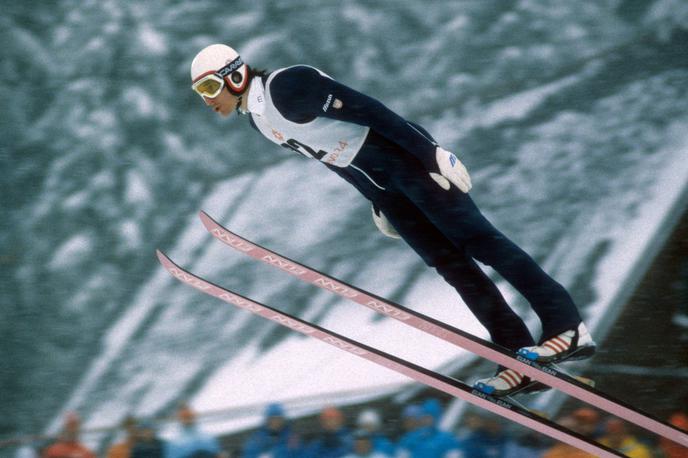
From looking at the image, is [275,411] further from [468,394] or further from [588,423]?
[588,423]

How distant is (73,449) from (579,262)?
3.01 m

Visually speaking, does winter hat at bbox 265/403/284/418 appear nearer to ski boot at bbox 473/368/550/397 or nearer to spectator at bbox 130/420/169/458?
spectator at bbox 130/420/169/458

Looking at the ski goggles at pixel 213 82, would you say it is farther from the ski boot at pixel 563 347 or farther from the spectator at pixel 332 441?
the spectator at pixel 332 441

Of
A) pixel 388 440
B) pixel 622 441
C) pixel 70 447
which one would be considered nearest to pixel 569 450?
pixel 622 441

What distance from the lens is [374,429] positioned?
16.9 ft

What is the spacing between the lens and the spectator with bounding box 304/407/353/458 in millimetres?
4969

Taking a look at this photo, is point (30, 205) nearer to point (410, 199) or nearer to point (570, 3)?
point (410, 199)

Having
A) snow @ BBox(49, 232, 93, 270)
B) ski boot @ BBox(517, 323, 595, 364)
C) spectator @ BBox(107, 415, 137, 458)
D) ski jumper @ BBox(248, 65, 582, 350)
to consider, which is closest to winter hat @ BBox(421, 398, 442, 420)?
ski jumper @ BBox(248, 65, 582, 350)

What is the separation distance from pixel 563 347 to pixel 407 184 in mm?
894

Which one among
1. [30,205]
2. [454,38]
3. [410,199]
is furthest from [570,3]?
[30,205]

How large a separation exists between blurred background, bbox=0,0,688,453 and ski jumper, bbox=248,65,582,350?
1.65m

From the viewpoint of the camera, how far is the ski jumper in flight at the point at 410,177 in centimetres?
375

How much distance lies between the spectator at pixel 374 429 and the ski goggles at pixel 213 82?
213cm

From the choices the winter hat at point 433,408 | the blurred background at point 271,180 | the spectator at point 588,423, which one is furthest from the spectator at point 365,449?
the spectator at point 588,423
